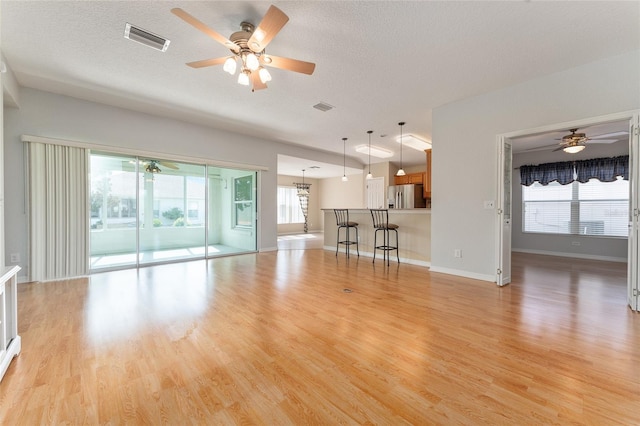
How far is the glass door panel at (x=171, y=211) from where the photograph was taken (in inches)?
203

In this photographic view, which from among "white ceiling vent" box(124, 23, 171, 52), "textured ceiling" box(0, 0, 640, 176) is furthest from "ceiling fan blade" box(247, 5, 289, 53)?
"white ceiling vent" box(124, 23, 171, 52)

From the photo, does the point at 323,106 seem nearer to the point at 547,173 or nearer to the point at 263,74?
the point at 263,74

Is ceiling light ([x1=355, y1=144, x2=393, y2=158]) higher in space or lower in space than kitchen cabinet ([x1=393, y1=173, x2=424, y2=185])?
higher

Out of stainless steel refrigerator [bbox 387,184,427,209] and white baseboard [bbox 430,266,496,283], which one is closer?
white baseboard [bbox 430,266,496,283]

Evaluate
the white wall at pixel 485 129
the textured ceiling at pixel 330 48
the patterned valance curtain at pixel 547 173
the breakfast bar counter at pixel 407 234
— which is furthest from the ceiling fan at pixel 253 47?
the patterned valance curtain at pixel 547 173

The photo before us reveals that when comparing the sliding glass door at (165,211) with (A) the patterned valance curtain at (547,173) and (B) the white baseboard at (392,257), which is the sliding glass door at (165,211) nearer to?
(B) the white baseboard at (392,257)

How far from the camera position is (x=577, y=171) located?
618cm

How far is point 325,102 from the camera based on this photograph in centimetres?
445

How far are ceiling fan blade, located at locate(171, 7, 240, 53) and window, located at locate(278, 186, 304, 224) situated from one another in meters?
9.04

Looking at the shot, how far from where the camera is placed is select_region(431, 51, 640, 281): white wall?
123 inches

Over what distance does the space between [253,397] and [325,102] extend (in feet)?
13.6

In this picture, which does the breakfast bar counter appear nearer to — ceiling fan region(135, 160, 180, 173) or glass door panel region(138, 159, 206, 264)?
glass door panel region(138, 159, 206, 264)

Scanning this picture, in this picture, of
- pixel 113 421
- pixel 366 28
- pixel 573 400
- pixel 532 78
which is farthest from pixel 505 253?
pixel 113 421

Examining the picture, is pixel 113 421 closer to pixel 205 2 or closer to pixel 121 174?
pixel 205 2
